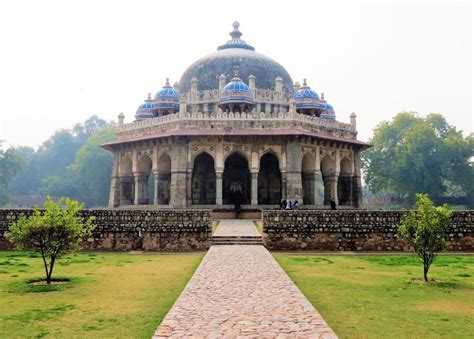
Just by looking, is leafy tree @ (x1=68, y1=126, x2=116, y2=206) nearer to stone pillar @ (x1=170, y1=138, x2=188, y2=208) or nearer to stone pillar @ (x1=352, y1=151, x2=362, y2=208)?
stone pillar @ (x1=170, y1=138, x2=188, y2=208)

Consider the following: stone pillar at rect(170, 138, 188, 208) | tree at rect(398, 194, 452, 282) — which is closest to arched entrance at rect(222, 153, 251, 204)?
stone pillar at rect(170, 138, 188, 208)

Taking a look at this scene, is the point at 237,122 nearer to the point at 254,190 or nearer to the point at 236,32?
the point at 254,190

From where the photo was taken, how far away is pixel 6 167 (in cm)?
4422

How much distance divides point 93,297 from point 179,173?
651 inches

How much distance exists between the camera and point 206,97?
2883cm

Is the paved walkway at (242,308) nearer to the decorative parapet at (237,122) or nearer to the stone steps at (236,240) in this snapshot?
the stone steps at (236,240)

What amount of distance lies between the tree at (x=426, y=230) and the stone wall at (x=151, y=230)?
18.2 feet

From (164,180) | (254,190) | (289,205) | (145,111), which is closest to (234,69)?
(145,111)

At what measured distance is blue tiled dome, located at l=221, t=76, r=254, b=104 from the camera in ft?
82.4

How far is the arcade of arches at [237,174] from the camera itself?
23.7 metres

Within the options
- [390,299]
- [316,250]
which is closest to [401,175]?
[316,250]

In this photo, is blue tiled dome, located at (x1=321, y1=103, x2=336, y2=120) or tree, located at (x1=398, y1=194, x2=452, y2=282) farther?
blue tiled dome, located at (x1=321, y1=103, x2=336, y2=120)

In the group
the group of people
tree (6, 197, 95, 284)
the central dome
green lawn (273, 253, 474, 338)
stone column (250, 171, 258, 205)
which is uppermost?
the central dome

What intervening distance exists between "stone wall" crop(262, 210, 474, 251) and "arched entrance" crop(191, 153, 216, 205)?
12.8 metres
